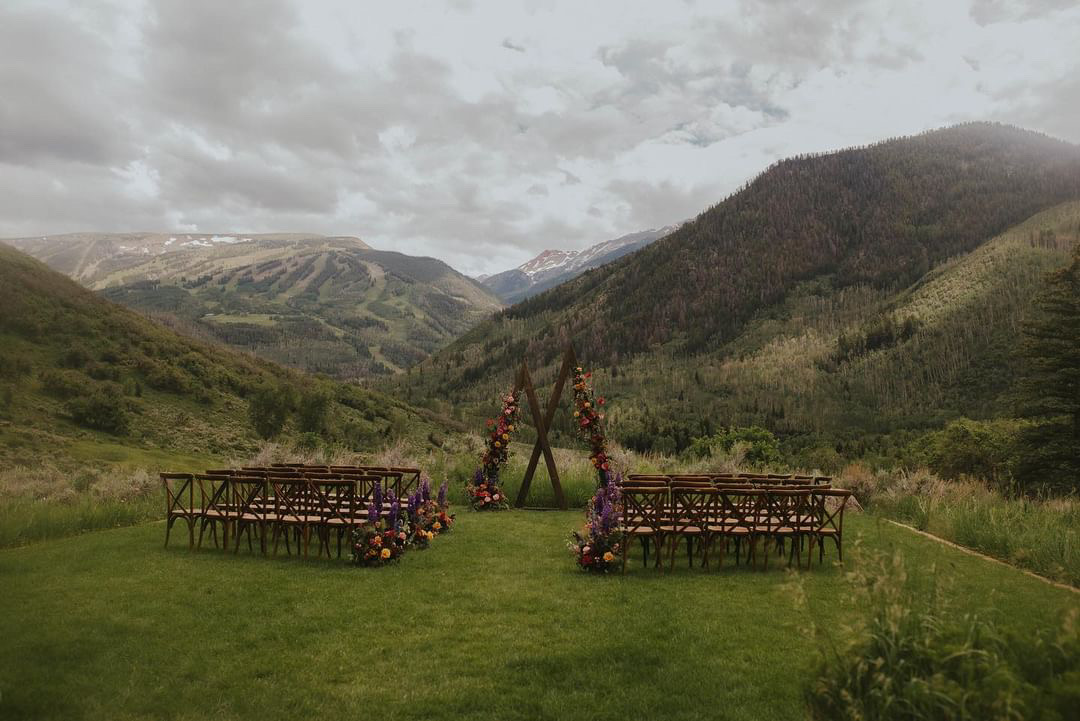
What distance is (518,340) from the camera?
163500mm

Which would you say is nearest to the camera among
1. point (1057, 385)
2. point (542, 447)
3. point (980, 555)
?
point (980, 555)

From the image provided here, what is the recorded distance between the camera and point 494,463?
15656 mm

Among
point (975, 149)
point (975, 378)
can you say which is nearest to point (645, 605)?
point (975, 378)

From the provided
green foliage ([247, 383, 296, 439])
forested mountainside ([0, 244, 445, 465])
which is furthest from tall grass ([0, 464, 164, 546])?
green foliage ([247, 383, 296, 439])

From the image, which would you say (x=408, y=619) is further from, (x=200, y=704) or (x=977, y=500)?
(x=977, y=500)

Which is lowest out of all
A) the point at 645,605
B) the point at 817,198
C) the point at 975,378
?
the point at 645,605

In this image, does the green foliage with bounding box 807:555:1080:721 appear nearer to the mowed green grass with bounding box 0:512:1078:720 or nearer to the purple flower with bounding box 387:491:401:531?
the mowed green grass with bounding box 0:512:1078:720

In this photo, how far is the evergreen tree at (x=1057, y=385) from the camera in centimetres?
2558

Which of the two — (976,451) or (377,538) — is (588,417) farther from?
(976,451)

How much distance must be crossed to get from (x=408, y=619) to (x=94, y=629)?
3183 mm

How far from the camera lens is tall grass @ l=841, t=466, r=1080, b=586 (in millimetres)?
9281

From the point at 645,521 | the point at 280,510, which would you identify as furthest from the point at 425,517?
the point at 645,521

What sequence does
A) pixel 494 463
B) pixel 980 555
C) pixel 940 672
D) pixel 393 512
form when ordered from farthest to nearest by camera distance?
1. pixel 494 463
2. pixel 980 555
3. pixel 393 512
4. pixel 940 672

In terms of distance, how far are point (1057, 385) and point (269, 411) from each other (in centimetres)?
4273
